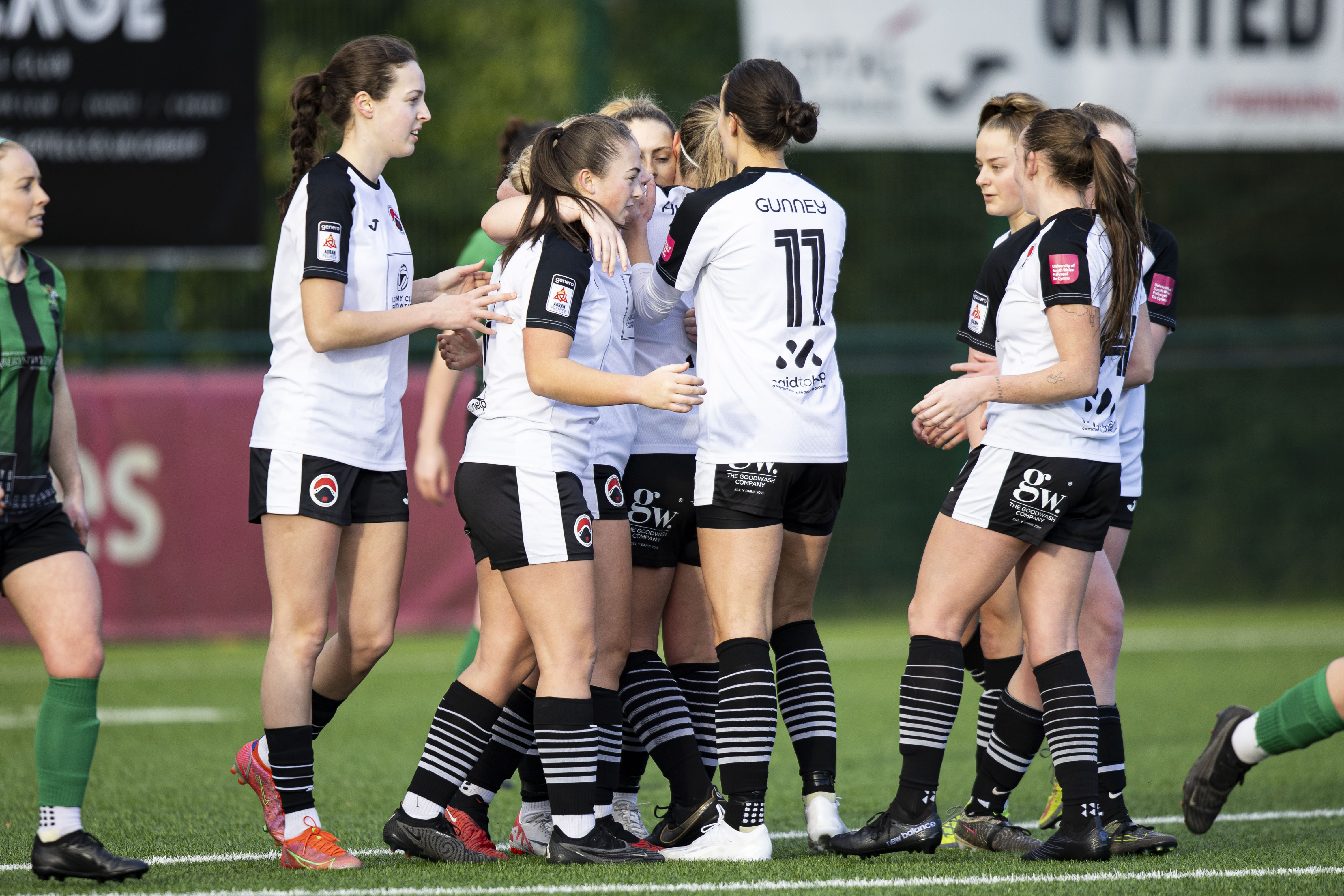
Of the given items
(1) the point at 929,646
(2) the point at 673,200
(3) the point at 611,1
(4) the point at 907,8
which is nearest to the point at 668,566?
(1) the point at 929,646

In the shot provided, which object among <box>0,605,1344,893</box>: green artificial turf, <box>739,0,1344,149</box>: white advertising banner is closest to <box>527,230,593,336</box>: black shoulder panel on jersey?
<box>0,605,1344,893</box>: green artificial turf

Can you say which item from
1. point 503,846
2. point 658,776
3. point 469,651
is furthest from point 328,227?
point 658,776

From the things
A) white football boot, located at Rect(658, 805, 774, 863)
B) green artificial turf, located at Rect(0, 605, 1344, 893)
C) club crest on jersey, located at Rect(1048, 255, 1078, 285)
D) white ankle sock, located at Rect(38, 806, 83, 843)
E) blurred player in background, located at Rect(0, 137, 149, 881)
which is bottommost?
green artificial turf, located at Rect(0, 605, 1344, 893)

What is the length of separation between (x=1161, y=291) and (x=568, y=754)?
237 centimetres

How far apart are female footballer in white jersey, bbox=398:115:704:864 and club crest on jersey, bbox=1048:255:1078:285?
104 cm

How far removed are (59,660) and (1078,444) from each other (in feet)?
9.27

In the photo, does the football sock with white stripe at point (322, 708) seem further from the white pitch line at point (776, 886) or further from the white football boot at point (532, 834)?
the white pitch line at point (776, 886)

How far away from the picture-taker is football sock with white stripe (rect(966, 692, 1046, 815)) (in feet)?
14.2

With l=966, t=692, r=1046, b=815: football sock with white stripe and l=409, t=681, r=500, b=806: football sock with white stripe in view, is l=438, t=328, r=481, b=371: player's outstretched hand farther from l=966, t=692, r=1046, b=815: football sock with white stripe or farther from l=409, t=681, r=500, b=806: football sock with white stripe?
l=966, t=692, r=1046, b=815: football sock with white stripe

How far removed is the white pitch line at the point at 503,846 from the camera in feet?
13.1

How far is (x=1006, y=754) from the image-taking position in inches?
173

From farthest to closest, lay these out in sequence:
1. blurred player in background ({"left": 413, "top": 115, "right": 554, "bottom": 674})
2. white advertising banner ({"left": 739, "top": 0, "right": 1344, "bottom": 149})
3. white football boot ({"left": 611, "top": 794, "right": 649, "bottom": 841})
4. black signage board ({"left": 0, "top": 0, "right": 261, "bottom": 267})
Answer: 1. white advertising banner ({"left": 739, "top": 0, "right": 1344, "bottom": 149})
2. black signage board ({"left": 0, "top": 0, "right": 261, "bottom": 267})
3. blurred player in background ({"left": 413, "top": 115, "right": 554, "bottom": 674})
4. white football boot ({"left": 611, "top": 794, "right": 649, "bottom": 841})

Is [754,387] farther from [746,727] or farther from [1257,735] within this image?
[1257,735]

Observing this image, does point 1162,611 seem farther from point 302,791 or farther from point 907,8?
point 302,791
